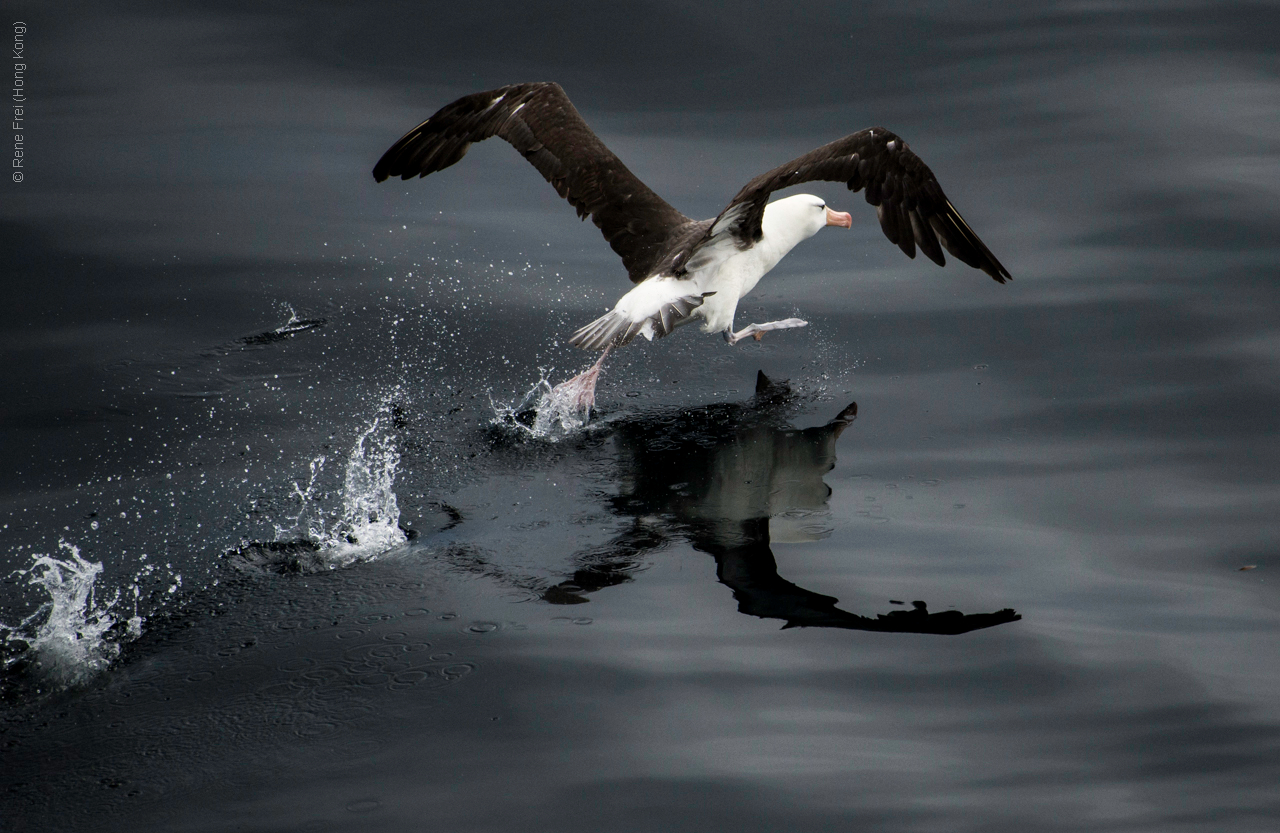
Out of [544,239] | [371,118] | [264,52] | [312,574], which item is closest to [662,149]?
[544,239]

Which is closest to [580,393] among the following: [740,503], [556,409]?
[556,409]

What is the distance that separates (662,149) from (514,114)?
9.16 feet

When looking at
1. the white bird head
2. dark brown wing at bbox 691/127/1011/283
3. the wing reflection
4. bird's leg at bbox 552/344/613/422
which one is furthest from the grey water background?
dark brown wing at bbox 691/127/1011/283

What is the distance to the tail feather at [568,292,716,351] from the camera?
659cm

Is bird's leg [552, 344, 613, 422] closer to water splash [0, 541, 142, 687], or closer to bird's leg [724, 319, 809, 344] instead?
bird's leg [724, 319, 809, 344]

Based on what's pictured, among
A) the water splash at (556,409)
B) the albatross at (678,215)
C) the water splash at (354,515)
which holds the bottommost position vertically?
the water splash at (354,515)

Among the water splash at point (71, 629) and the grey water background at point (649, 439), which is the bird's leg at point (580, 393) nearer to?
the grey water background at point (649, 439)

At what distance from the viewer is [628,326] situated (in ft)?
22.0

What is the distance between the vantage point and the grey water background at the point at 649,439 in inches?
158

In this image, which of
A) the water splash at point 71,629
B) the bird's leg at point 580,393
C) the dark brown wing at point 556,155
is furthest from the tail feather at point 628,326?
the water splash at point 71,629

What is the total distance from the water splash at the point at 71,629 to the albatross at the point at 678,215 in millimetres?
2730

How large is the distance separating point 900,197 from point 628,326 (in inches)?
62.9

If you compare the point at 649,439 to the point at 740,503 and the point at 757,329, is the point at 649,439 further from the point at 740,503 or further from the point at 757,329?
the point at 757,329

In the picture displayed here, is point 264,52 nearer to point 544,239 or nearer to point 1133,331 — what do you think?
point 544,239
